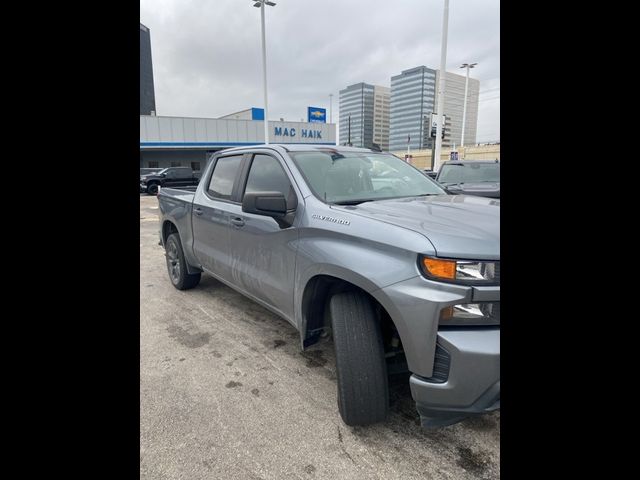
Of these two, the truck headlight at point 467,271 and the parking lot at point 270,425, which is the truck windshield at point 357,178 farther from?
the parking lot at point 270,425

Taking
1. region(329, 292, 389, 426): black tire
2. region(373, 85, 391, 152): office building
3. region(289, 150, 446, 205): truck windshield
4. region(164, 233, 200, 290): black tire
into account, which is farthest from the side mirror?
region(373, 85, 391, 152): office building

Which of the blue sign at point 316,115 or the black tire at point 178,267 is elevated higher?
the blue sign at point 316,115

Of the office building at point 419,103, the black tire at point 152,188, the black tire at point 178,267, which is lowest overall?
the black tire at point 178,267

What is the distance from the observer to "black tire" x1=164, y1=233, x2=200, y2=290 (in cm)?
494

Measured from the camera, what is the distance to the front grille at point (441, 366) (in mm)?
1786

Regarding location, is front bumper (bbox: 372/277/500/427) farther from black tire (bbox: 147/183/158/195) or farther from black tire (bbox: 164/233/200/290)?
black tire (bbox: 147/183/158/195)

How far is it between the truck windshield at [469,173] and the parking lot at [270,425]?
611 cm

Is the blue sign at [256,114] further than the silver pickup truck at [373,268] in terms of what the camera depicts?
Yes

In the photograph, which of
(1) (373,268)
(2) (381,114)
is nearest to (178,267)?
(1) (373,268)

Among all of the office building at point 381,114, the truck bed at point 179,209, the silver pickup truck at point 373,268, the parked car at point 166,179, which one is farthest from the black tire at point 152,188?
the silver pickup truck at point 373,268

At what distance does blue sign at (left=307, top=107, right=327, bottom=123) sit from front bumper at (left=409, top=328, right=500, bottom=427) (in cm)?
4218

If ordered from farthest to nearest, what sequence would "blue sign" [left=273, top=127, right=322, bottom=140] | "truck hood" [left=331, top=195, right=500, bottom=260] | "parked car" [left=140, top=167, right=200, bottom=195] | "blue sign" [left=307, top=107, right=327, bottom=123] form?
1. "blue sign" [left=307, top=107, right=327, bottom=123]
2. "blue sign" [left=273, top=127, right=322, bottom=140]
3. "parked car" [left=140, top=167, right=200, bottom=195]
4. "truck hood" [left=331, top=195, right=500, bottom=260]
